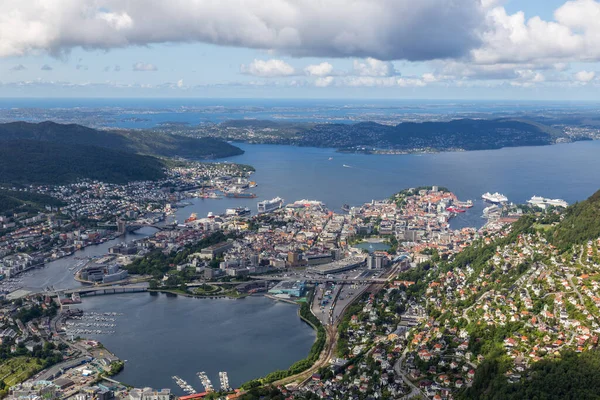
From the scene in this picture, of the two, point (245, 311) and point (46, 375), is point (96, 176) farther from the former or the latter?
point (46, 375)

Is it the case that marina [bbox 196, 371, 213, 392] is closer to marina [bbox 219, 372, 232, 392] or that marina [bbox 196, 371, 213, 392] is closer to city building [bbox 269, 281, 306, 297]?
marina [bbox 219, 372, 232, 392]

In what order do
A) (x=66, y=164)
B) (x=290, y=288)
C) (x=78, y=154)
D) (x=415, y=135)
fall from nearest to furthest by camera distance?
(x=290, y=288) < (x=66, y=164) < (x=78, y=154) < (x=415, y=135)

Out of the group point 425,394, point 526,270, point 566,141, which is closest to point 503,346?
point 425,394

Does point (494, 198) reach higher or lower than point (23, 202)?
lower

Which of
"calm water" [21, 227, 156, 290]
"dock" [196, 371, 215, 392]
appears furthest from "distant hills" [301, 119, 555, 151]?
"dock" [196, 371, 215, 392]

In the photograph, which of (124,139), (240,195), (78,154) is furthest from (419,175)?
(124,139)

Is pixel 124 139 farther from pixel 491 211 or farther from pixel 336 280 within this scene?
pixel 336 280
